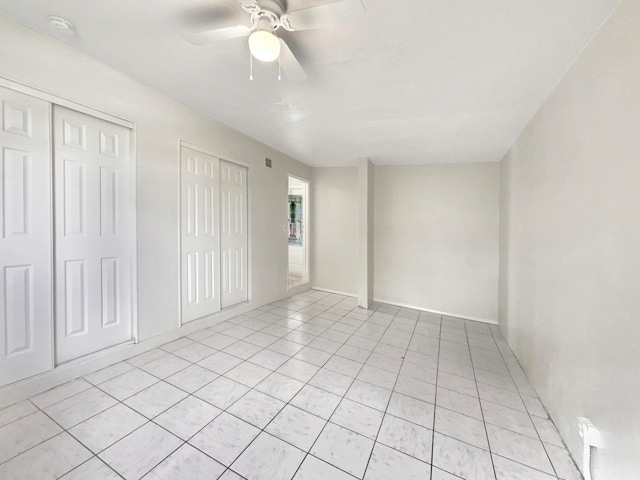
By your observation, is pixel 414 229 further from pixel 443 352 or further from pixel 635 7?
pixel 635 7

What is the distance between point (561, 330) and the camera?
1600mm

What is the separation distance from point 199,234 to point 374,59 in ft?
8.06

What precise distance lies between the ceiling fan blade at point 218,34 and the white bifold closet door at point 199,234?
4.95ft

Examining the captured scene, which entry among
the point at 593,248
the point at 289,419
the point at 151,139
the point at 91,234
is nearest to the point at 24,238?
the point at 91,234

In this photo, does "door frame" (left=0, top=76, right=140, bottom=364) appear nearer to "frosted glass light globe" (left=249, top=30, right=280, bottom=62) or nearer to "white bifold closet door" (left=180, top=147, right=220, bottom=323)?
"white bifold closet door" (left=180, top=147, right=220, bottom=323)

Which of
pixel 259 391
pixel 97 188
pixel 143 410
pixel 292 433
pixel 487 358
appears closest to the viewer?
pixel 292 433

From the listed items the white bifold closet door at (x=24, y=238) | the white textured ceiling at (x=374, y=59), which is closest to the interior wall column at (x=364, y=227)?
the white textured ceiling at (x=374, y=59)

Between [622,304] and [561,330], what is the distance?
651 mm

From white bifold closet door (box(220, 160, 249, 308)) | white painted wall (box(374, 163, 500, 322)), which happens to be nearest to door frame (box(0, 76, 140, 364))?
white bifold closet door (box(220, 160, 249, 308))

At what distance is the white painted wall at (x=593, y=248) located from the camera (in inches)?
41.0

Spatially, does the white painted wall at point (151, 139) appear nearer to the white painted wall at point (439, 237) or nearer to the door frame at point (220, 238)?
the door frame at point (220, 238)

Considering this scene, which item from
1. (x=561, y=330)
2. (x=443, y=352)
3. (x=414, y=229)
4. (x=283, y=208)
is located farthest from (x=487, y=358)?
(x=283, y=208)

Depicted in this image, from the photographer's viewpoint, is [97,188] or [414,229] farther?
[414,229]

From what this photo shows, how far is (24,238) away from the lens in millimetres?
1672
